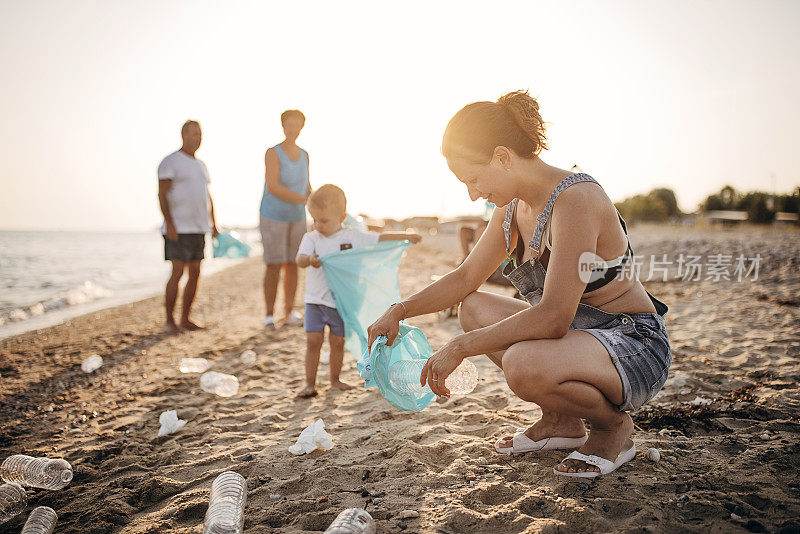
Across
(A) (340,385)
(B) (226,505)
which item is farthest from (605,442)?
(A) (340,385)

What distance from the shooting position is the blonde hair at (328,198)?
3.66 metres

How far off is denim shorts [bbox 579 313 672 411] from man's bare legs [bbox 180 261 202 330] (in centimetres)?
480

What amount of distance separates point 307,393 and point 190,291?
118 inches

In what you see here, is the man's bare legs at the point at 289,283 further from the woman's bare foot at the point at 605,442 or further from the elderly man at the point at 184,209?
the woman's bare foot at the point at 605,442

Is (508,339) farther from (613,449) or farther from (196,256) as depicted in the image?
(196,256)

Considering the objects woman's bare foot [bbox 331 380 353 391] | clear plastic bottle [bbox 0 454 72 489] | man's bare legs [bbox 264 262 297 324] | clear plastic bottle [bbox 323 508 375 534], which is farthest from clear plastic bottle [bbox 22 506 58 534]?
man's bare legs [bbox 264 262 297 324]

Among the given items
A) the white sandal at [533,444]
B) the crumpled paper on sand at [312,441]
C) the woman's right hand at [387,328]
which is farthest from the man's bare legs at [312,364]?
the white sandal at [533,444]

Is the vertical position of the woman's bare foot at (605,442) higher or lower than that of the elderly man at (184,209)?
lower

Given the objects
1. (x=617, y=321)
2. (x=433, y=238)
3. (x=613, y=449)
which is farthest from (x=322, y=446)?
(x=433, y=238)

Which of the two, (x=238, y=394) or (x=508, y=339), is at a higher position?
(x=508, y=339)

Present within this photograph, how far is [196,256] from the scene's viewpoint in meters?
5.70

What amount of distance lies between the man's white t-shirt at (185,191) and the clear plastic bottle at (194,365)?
184cm

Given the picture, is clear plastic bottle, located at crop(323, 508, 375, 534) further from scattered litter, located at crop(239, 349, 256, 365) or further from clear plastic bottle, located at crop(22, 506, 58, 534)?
scattered litter, located at crop(239, 349, 256, 365)

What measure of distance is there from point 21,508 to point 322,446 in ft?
4.44
